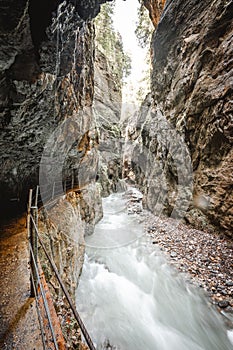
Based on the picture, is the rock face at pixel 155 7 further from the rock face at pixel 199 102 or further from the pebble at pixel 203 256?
the pebble at pixel 203 256

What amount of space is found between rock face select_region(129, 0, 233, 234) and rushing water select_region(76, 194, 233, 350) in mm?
2443

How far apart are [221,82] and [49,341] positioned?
7.24m

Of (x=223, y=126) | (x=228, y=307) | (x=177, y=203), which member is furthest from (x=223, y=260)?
(x=223, y=126)

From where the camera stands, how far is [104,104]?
21.2 m

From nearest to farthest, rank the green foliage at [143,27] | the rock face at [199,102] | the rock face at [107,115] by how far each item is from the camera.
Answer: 1. the rock face at [199,102]
2. the green foliage at [143,27]
3. the rock face at [107,115]

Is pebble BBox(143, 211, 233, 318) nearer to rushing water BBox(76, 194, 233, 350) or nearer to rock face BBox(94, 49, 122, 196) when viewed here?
rushing water BBox(76, 194, 233, 350)

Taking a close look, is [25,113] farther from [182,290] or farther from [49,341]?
[182,290]

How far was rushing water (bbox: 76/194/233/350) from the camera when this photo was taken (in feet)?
11.3

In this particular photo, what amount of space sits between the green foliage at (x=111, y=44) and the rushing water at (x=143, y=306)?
65.9ft

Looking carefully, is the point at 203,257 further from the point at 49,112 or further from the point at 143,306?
the point at 49,112

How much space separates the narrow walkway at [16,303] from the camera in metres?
1.56

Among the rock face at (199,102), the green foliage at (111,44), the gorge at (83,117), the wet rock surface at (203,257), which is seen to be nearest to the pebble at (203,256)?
the wet rock surface at (203,257)

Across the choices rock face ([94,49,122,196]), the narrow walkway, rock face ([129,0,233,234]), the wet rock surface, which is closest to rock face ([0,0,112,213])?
the narrow walkway

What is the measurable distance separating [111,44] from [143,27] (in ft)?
30.3
